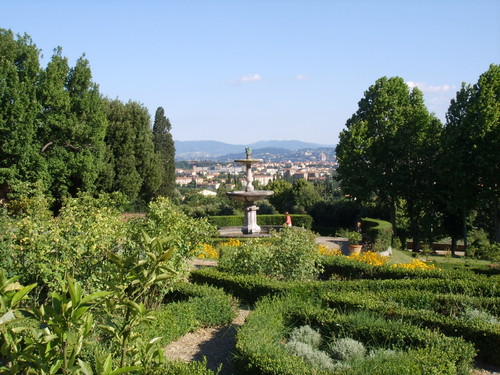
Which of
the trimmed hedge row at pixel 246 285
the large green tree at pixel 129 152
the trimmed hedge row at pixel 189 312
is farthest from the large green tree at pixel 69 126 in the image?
the trimmed hedge row at pixel 189 312

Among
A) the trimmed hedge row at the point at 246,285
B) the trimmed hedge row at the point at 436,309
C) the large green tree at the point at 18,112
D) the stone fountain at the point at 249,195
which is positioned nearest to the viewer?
the trimmed hedge row at the point at 436,309

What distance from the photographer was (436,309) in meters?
7.63

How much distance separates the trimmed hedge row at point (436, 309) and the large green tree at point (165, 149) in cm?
2841

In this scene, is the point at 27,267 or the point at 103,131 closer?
the point at 27,267

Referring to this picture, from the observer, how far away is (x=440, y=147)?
23312mm

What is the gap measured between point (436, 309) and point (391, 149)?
17348mm

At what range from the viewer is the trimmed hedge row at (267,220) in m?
27.4

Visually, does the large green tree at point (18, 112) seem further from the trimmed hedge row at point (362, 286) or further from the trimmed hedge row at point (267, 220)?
the trimmed hedge row at point (362, 286)

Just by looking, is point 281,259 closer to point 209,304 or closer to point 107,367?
point 209,304

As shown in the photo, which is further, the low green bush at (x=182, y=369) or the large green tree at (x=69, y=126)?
the large green tree at (x=69, y=126)

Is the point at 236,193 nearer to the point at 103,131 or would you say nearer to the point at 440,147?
the point at 103,131

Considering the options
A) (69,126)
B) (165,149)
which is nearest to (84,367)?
(69,126)

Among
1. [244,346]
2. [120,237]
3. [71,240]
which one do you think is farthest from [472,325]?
[71,240]

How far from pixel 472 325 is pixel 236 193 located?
13.1 meters
